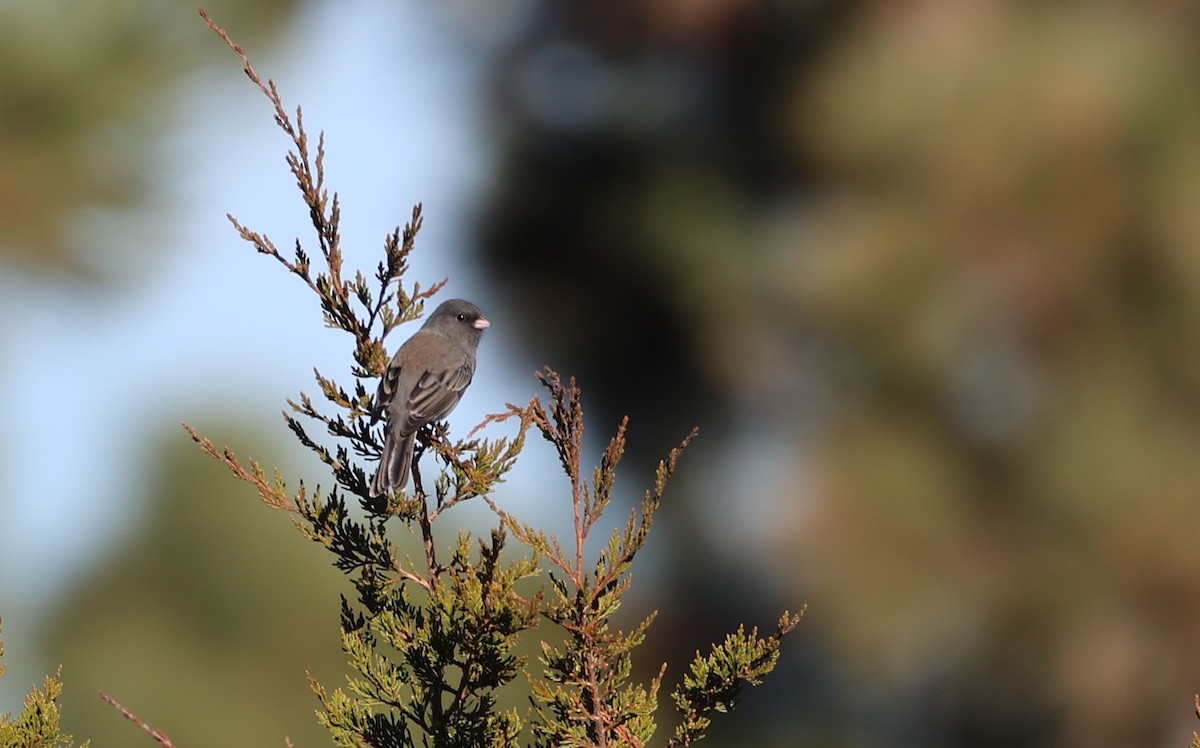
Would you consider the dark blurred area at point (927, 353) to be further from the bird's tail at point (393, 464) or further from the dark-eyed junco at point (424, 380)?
the bird's tail at point (393, 464)

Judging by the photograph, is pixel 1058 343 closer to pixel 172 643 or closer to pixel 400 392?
pixel 400 392

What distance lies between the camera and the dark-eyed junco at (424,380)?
129 inches

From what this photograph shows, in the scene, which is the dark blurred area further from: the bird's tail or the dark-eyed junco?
the bird's tail

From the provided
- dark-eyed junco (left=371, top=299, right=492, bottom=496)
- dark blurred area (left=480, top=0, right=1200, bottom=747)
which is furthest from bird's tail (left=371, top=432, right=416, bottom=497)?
dark blurred area (left=480, top=0, right=1200, bottom=747)

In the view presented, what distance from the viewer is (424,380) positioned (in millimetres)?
3971

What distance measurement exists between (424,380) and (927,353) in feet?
19.1

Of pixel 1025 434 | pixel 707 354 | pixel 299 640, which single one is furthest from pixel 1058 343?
pixel 299 640

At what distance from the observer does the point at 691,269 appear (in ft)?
33.3

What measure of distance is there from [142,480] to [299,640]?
2.31 metres

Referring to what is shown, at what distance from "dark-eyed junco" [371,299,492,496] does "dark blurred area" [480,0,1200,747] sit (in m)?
4.45

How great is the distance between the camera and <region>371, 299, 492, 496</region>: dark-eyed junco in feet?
10.8

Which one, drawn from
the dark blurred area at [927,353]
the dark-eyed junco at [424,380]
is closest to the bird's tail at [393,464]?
the dark-eyed junco at [424,380]

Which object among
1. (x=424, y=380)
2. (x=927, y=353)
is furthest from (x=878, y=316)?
(x=424, y=380)

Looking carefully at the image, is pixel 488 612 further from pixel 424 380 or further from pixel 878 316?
pixel 878 316
